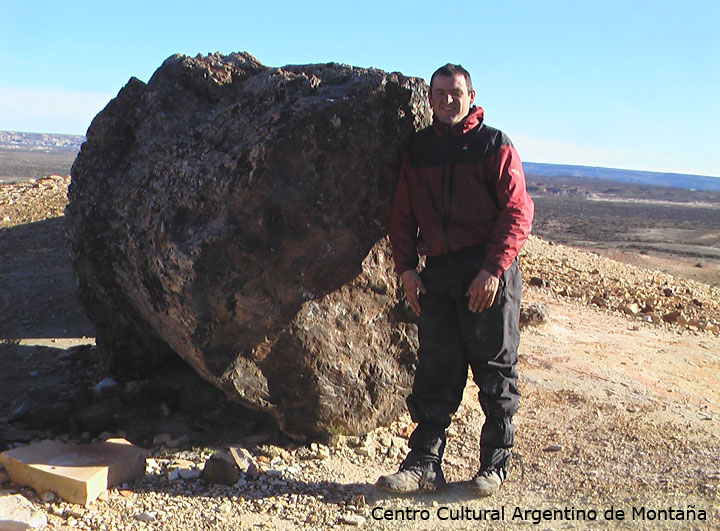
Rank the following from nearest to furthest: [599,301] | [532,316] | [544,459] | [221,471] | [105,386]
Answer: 1. [221,471]
2. [544,459]
3. [105,386]
4. [532,316]
5. [599,301]

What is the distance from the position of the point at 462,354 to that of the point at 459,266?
0.42m

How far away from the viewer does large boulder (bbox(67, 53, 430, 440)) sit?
352cm

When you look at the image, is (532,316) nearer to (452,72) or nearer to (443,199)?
(443,199)

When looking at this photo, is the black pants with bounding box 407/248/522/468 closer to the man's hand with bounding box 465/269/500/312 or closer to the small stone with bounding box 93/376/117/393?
the man's hand with bounding box 465/269/500/312

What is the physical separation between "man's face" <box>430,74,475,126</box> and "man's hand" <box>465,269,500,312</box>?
0.70m

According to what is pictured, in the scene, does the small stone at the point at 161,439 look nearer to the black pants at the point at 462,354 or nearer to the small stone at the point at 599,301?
the black pants at the point at 462,354

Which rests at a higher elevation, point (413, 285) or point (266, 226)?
point (266, 226)

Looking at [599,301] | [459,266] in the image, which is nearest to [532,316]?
[599,301]

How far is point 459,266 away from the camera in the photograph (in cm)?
334

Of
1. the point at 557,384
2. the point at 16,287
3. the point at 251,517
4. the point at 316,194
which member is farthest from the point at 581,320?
the point at 16,287

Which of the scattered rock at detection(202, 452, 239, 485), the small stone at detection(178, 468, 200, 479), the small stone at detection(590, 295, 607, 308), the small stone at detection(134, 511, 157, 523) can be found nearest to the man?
the scattered rock at detection(202, 452, 239, 485)

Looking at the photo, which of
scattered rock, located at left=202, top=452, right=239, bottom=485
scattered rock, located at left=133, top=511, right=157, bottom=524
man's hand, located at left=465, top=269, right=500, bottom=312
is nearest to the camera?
scattered rock, located at left=133, top=511, right=157, bottom=524

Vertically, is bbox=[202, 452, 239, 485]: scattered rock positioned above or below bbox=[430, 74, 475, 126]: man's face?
below

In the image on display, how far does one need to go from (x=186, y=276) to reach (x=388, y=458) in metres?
1.39
